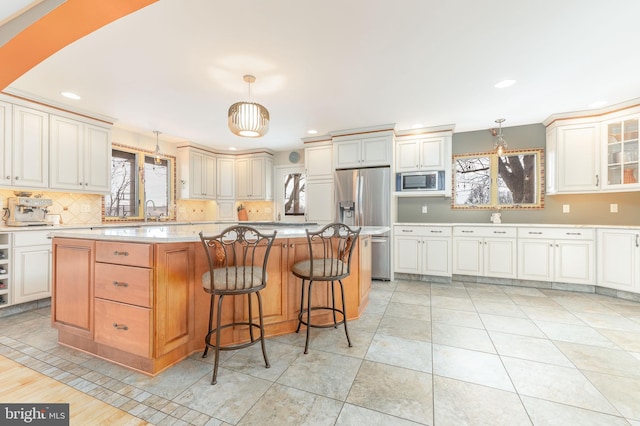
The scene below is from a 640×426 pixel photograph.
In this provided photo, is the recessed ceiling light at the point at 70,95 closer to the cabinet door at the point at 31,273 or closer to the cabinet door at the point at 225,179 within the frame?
the cabinet door at the point at 31,273

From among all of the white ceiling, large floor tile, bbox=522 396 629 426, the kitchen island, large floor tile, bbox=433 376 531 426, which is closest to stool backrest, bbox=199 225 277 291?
the kitchen island

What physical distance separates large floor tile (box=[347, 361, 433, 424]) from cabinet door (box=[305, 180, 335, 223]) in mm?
3175

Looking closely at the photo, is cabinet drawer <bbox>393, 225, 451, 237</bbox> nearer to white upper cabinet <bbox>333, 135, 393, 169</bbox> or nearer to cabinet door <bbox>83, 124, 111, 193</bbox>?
white upper cabinet <bbox>333, 135, 393, 169</bbox>

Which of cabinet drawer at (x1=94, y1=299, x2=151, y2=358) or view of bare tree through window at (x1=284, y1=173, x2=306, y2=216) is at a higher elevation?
view of bare tree through window at (x1=284, y1=173, x2=306, y2=216)

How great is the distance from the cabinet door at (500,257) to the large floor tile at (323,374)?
318 cm

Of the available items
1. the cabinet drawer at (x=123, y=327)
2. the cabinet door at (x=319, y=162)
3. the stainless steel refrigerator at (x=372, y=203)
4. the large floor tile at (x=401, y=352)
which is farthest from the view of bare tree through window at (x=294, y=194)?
the cabinet drawer at (x=123, y=327)

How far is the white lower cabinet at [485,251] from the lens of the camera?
4.04 meters

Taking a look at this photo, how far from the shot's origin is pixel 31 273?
9.96 feet

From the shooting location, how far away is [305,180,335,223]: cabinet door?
4922 millimetres

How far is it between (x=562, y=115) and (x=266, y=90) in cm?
411

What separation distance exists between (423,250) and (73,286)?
4.24m

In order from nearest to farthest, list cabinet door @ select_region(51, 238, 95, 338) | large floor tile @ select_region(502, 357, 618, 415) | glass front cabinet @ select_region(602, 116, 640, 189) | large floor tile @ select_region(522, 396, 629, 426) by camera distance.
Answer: large floor tile @ select_region(522, 396, 629, 426) < large floor tile @ select_region(502, 357, 618, 415) < cabinet door @ select_region(51, 238, 95, 338) < glass front cabinet @ select_region(602, 116, 640, 189)

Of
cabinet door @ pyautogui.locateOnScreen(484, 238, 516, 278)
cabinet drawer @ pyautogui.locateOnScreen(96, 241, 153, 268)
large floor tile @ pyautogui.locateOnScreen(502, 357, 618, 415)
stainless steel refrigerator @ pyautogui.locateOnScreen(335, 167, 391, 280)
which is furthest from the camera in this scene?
stainless steel refrigerator @ pyautogui.locateOnScreen(335, 167, 391, 280)

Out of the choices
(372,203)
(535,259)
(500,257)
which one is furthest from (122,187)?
(535,259)
